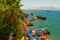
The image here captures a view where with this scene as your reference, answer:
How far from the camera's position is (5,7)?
24.7 meters

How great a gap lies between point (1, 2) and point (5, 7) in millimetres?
796

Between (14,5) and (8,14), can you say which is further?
(14,5)

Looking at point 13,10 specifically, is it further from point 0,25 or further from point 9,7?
point 0,25

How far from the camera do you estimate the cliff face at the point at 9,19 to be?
23938 millimetres

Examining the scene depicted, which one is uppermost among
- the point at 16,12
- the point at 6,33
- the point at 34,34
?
the point at 16,12

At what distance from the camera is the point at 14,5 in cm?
2636

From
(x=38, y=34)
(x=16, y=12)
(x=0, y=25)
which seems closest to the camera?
(x=0, y=25)

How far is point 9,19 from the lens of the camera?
950 inches

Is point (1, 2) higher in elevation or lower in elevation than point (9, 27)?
higher

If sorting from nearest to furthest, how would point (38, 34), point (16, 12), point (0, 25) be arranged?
point (0, 25) → point (16, 12) → point (38, 34)

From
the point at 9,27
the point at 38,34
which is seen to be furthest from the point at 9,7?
the point at 38,34

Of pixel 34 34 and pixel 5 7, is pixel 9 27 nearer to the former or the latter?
pixel 5 7

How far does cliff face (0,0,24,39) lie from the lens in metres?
23.9

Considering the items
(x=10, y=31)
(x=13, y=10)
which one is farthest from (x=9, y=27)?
(x=13, y=10)
